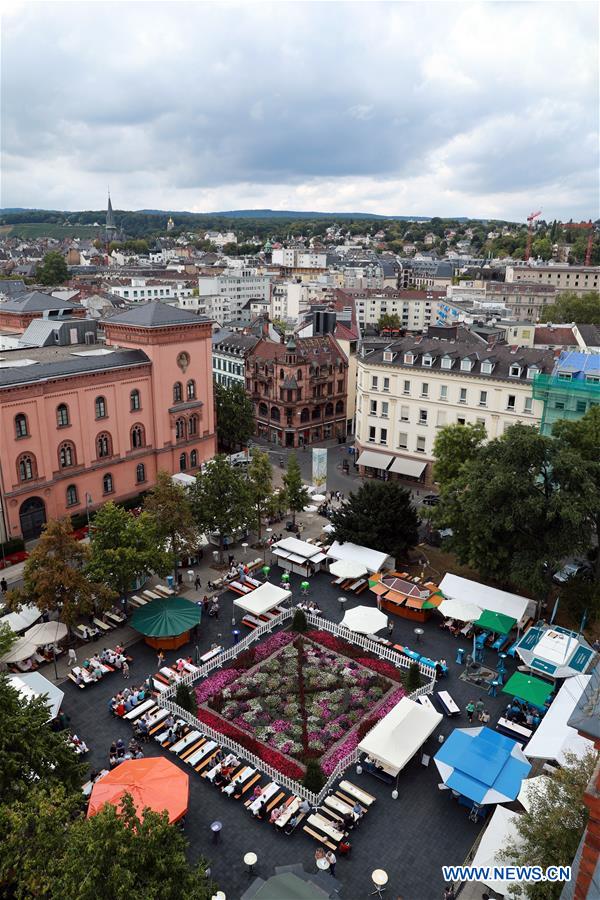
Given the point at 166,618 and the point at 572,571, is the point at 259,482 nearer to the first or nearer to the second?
the point at 166,618

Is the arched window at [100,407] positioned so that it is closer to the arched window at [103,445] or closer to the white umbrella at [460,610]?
the arched window at [103,445]

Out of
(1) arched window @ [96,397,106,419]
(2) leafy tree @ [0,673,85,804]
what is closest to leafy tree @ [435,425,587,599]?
(2) leafy tree @ [0,673,85,804]

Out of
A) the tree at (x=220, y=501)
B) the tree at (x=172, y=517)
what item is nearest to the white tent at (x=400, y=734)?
the tree at (x=172, y=517)

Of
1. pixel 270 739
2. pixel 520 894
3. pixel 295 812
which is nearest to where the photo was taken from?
pixel 520 894

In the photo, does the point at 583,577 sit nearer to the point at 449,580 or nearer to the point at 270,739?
the point at 449,580

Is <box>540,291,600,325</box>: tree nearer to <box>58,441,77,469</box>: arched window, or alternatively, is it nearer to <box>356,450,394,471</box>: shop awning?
<box>356,450,394,471</box>: shop awning

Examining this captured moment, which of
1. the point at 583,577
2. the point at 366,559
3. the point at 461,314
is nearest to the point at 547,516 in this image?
the point at 583,577
